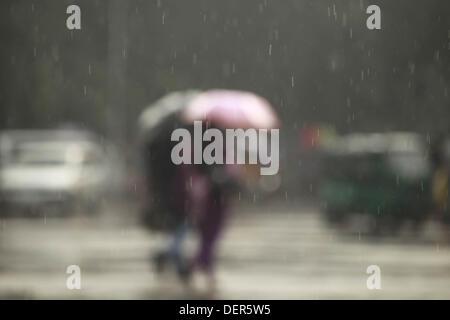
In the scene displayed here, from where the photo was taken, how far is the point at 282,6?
57344 mm

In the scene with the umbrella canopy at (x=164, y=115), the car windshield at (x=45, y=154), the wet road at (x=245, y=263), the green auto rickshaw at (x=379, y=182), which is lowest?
the wet road at (x=245, y=263)

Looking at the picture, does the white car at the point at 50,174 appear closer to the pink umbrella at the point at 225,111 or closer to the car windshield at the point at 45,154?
the car windshield at the point at 45,154

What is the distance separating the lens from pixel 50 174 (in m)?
31.6

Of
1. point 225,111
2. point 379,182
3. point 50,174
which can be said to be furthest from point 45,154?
point 225,111

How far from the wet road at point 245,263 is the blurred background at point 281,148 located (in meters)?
0.04

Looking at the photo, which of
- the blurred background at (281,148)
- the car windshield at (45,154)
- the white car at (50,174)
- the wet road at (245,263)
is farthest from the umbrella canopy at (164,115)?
the car windshield at (45,154)

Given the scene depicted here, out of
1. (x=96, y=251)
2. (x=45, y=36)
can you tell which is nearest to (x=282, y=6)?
(x=45, y=36)

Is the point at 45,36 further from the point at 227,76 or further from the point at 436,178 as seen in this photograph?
the point at 436,178

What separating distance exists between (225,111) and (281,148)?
3915cm

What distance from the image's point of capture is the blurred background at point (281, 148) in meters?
15.8

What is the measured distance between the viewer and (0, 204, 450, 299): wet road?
12.9 m

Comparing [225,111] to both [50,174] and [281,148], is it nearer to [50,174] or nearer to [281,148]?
[50,174]
